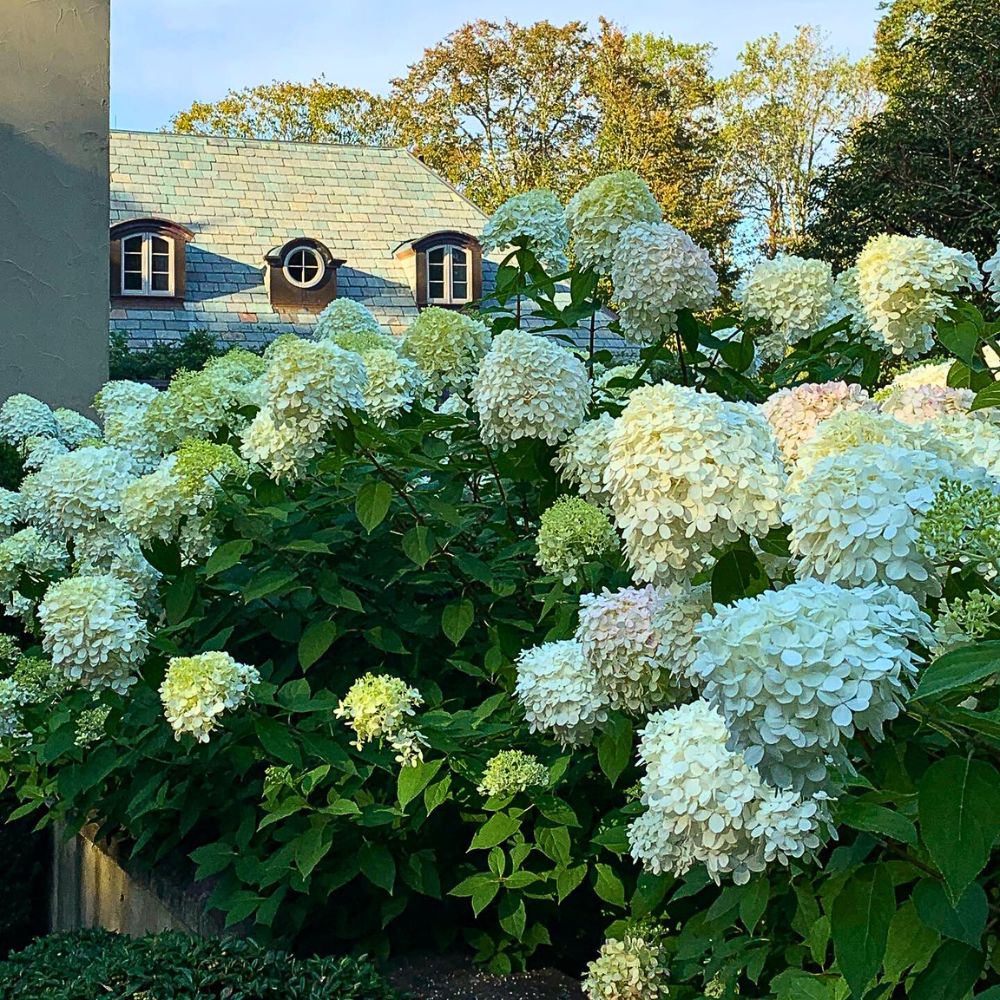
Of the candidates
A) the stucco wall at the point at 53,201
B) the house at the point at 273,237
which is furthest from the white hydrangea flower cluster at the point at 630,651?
the house at the point at 273,237

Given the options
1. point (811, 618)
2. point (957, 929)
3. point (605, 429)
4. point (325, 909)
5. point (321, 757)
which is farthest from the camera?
point (325, 909)

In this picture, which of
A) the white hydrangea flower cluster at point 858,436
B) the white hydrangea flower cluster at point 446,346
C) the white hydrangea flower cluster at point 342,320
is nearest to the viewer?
the white hydrangea flower cluster at point 858,436

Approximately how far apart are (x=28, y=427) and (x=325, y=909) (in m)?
3.09

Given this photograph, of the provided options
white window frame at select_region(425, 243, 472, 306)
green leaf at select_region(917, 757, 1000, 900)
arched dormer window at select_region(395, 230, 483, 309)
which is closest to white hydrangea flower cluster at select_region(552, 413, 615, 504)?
green leaf at select_region(917, 757, 1000, 900)

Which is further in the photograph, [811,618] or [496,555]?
[496,555]

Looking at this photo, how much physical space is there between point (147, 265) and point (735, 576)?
16655 mm

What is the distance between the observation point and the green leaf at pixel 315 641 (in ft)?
9.43

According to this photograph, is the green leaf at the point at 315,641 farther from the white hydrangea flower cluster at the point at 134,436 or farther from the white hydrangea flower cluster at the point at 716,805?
the white hydrangea flower cluster at the point at 716,805

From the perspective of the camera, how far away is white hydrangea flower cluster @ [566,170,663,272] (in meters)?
3.07

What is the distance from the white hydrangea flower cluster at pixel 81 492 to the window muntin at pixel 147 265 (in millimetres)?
14734

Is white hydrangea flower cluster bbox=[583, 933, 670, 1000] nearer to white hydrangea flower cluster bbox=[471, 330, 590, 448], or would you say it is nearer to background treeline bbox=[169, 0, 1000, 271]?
white hydrangea flower cluster bbox=[471, 330, 590, 448]

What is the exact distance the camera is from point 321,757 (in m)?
2.70

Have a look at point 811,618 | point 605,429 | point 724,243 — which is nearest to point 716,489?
point 811,618

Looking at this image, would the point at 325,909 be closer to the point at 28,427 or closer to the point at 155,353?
the point at 28,427
